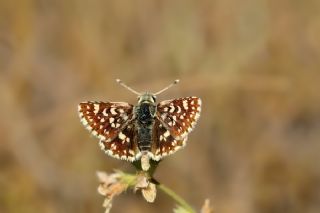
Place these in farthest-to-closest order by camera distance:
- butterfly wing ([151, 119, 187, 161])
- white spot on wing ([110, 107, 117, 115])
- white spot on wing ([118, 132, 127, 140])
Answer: white spot on wing ([110, 107, 117, 115]) < white spot on wing ([118, 132, 127, 140]) < butterfly wing ([151, 119, 187, 161])

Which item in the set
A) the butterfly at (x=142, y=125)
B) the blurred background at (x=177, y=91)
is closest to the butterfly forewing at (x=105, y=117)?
the butterfly at (x=142, y=125)

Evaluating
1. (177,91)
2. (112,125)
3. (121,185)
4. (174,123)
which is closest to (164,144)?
(174,123)

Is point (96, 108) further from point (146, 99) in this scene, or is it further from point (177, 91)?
point (177, 91)

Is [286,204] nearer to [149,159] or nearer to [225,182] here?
[225,182]

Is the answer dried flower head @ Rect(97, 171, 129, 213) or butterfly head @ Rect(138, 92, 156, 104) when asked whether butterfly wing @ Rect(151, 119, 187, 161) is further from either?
dried flower head @ Rect(97, 171, 129, 213)

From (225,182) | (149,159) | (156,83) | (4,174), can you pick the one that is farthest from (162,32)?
(149,159)

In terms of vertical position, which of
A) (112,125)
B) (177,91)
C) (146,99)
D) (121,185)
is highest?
(177,91)

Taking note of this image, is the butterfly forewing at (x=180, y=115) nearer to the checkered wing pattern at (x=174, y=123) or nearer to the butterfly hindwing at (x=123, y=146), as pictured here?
the checkered wing pattern at (x=174, y=123)

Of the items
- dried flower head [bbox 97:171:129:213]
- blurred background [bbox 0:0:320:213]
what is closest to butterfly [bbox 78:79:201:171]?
dried flower head [bbox 97:171:129:213]
